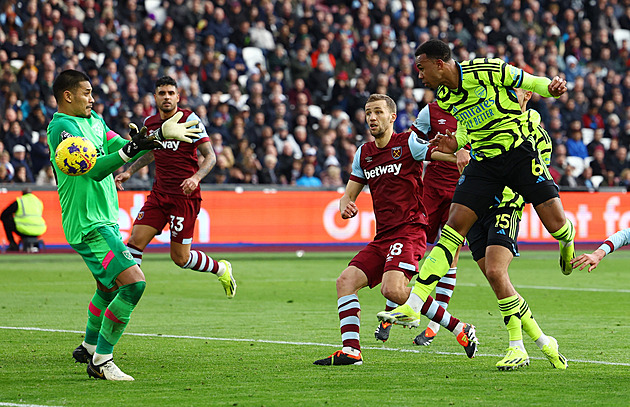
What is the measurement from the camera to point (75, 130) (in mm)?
7617

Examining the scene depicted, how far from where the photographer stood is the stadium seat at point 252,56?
26.0 metres

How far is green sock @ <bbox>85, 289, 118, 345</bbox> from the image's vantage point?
26.4 feet

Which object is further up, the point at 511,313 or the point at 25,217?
the point at 511,313

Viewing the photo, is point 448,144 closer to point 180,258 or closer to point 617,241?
point 617,241

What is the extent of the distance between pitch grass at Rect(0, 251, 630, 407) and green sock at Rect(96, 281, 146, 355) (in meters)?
0.32

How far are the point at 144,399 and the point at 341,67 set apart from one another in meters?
21.1

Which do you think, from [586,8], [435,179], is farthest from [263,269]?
[586,8]

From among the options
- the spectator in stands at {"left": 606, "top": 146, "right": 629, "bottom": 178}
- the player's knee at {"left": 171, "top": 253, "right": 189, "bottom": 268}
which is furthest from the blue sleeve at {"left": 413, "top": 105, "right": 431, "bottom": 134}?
the spectator in stands at {"left": 606, "top": 146, "right": 629, "bottom": 178}

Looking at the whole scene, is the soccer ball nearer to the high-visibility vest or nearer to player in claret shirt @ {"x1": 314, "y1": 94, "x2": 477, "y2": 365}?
player in claret shirt @ {"x1": 314, "y1": 94, "x2": 477, "y2": 365}

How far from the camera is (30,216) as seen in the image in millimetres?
20156

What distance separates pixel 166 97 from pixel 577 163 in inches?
719

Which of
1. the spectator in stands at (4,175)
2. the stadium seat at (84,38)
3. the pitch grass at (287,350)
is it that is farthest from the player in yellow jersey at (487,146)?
the stadium seat at (84,38)

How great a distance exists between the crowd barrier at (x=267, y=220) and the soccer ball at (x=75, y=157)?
13.1 meters

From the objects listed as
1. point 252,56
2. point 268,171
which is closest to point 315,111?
point 252,56
